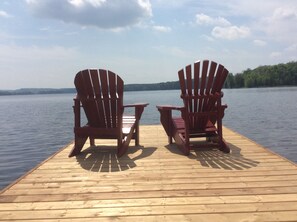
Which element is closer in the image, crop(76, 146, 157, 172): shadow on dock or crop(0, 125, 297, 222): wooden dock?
crop(0, 125, 297, 222): wooden dock

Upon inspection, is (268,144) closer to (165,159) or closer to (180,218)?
(165,159)

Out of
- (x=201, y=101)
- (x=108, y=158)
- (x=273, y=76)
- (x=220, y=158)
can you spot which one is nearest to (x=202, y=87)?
(x=201, y=101)

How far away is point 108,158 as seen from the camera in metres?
4.57

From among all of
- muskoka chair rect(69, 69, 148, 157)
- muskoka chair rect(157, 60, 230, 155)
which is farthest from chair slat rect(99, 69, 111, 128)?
muskoka chair rect(157, 60, 230, 155)

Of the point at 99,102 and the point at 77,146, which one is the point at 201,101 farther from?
the point at 77,146

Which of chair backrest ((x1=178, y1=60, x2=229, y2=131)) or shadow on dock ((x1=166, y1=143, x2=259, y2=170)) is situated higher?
chair backrest ((x1=178, y1=60, x2=229, y2=131))

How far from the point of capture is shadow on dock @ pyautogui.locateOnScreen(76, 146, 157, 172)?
4027mm

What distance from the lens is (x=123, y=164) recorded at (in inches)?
165

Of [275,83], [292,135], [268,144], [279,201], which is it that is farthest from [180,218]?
[275,83]

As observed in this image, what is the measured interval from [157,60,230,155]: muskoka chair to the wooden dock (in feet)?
1.12

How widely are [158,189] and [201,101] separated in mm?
2157

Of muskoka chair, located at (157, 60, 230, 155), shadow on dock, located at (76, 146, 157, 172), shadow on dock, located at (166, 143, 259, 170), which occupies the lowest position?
shadow on dock, located at (76, 146, 157, 172)

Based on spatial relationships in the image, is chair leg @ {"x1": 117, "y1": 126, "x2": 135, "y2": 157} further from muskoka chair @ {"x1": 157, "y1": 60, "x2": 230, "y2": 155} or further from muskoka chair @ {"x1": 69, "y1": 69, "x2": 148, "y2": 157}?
muskoka chair @ {"x1": 157, "y1": 60, "x2": 230, "y2": 155}

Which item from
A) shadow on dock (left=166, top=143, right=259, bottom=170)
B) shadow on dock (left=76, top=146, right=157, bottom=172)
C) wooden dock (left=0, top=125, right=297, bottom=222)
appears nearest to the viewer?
wooden dock (left=0, top=125, right=297, bottom=222)
